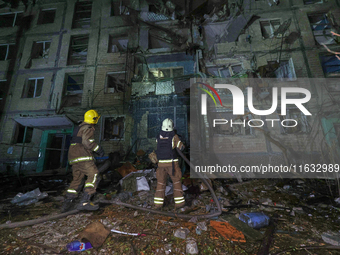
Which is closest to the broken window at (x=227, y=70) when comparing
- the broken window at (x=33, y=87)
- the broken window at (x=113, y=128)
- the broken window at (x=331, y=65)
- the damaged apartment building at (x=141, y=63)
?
the damaged apartment building at (x=141, y=63)

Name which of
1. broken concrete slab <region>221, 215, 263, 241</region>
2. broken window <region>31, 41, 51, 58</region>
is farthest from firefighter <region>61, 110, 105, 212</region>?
broken window <region>31, 41, 51, 58</region>

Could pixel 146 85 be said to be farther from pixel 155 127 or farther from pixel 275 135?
pixel 275 135

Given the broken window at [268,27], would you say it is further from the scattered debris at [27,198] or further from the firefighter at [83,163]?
the scattered debris at [27,198]

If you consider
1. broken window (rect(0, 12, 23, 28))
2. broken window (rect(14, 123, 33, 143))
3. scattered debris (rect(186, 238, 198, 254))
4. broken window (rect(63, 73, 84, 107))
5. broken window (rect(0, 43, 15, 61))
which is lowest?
Result: scattered debris (rect(186, 238, 198, 254))

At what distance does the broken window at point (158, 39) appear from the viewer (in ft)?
38.0

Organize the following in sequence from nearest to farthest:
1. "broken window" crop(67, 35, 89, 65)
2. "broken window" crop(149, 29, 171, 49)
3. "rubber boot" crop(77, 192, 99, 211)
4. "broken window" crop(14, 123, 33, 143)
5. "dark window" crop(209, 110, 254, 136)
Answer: "rubber boot" crop(77, 192, 99, 211) < "dark window" crop(209, 110, 254, 136) < "broken window" crop(14, 123, 33, 143) < "broken window" crop(149, 29, 171, 49) < "broken window" crop(67, 35, 89, 65)

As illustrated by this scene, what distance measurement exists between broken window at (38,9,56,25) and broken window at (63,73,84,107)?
21.9 feet

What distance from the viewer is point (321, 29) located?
10.6 m

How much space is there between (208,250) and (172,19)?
14.2 metres

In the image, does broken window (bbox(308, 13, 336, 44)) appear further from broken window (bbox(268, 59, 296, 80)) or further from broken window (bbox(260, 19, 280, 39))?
broken window (bbox(268, 59, 296, 80))

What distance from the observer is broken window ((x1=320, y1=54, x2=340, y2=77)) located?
9.65m

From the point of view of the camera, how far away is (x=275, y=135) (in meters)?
9.12

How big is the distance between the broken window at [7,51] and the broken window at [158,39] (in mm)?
11187

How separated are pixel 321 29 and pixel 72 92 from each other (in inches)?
727
